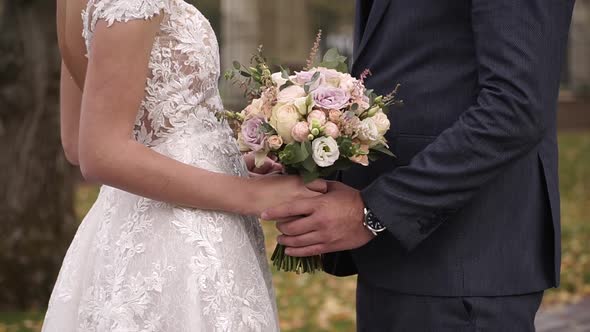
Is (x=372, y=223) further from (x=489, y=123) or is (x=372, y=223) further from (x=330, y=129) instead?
(x=489, y=123)

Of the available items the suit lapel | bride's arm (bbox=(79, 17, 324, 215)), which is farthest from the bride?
the suit lapel

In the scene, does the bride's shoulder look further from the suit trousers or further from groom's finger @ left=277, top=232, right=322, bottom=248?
the suit trousers

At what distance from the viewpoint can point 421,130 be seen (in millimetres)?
2590

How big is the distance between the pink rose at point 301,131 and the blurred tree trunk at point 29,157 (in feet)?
16.9

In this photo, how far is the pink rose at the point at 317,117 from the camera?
238cm

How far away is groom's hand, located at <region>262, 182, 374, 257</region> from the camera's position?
2.46m

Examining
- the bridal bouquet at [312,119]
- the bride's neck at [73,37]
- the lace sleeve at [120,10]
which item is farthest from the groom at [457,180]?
the bride's neck at [73,37]

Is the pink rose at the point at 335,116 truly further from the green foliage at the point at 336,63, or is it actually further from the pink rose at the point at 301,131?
the green foliage at the point at 336,63

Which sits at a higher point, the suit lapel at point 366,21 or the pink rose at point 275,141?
the suit lapel at point 366,21

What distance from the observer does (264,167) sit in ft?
9.52

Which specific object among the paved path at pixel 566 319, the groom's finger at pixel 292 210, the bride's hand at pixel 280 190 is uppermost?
the bride's hand at pixel 280 190

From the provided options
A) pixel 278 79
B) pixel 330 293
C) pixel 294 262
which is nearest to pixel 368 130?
pixel 278 79

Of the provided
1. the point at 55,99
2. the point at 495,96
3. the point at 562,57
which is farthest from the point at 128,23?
the point at 55,99

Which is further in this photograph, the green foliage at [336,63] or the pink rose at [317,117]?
the green foliage at [336,63]
